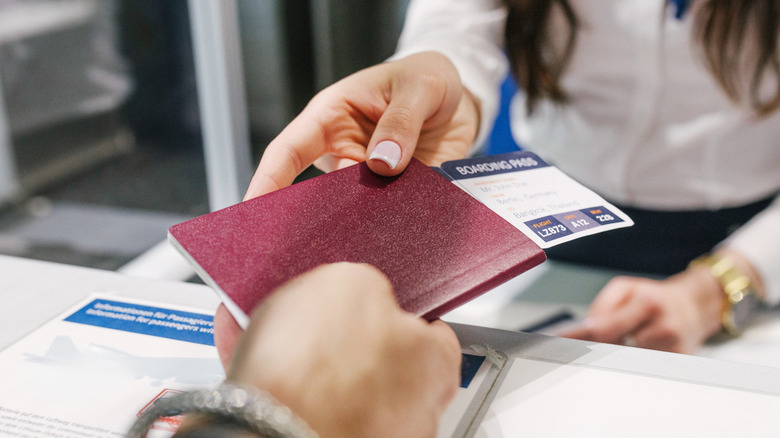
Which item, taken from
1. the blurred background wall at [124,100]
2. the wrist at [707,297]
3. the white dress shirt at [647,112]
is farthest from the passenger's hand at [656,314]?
the blurred background wall at [124,100]

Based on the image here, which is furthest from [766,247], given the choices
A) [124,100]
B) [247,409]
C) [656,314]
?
[124,100]

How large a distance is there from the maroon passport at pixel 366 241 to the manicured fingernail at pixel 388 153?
20 mm

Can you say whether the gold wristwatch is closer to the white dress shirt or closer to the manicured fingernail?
the white dress shirt

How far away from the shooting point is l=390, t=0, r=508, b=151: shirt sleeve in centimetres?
78

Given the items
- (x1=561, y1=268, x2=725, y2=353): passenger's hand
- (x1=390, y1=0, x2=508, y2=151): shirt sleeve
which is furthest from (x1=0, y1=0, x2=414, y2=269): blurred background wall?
(x1=561, y1=268, x2=725, y2=353): passenger's hand

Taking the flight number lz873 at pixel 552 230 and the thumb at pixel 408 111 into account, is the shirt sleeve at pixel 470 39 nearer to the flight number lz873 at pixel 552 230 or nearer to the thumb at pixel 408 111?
the thumb at pixel 408 111

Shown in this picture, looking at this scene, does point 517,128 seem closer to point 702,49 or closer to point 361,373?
point 702,49

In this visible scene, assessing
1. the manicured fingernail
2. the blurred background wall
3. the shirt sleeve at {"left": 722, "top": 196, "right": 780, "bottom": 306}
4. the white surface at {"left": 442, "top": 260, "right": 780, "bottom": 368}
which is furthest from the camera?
the blurred background wall

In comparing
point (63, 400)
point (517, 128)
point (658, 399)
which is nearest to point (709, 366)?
point (658, 399)

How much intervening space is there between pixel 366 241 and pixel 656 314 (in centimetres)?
58

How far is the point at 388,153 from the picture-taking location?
460 millimetres

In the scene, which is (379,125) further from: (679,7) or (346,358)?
(679,7)

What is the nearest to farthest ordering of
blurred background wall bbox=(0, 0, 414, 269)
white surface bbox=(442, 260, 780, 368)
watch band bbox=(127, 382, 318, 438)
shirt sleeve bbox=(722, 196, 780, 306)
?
watch band bbox=(127, 382, 318, 438)
white surface bbox=(442, 260, 780, 368)
shirt sleeve bbox=(722, 196, 780, 306)
blurred background wall bbox=(0, 0, 414, 269)

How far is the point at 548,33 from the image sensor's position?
91 centimetres
